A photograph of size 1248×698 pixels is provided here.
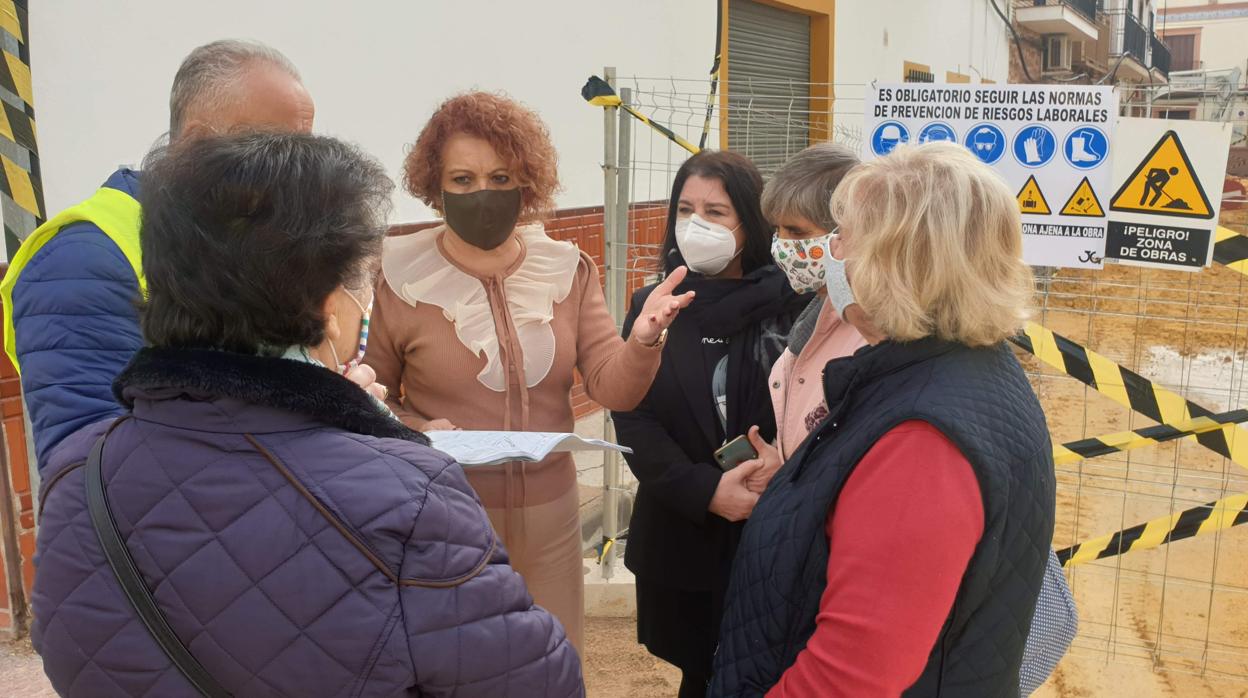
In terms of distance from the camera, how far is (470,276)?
101 inches

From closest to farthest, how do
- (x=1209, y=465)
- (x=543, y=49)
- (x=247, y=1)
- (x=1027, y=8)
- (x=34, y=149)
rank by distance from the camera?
(x=34, y=149)
(x=247, y=1)
(x=543, y=49)
(x=1209, y=465)
(x=1027, y=8)

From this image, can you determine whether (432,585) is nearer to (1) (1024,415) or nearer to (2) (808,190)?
(1) (1024,415)

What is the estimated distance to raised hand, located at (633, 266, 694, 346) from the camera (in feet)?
7.63

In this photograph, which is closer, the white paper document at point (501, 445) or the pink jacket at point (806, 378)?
the white paper document at point (501, 445)

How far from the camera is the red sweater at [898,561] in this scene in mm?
1479

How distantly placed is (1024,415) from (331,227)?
108cm

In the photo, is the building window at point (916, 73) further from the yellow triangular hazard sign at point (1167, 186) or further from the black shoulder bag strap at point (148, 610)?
the black shoulder bag strap at point (148, 610)

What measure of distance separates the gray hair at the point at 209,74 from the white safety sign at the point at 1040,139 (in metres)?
2.05

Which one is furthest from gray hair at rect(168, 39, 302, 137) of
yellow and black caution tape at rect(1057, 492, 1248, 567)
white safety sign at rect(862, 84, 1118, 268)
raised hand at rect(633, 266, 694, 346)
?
yellow and black caution tape at rect(1057, 492, 1248, 567)

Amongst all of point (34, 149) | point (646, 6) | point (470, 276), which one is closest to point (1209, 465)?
point (646, 6)

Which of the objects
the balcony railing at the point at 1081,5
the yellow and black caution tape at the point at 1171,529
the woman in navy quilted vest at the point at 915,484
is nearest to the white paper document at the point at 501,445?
the woman in navy quilted vest at the point at 915,484

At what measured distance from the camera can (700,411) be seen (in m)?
2.71

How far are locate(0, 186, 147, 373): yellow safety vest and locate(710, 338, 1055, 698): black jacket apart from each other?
1.18m

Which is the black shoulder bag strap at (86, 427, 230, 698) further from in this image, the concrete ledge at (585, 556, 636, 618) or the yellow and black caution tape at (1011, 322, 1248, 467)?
the concrete ledge at (585, 556, 636, 618)
